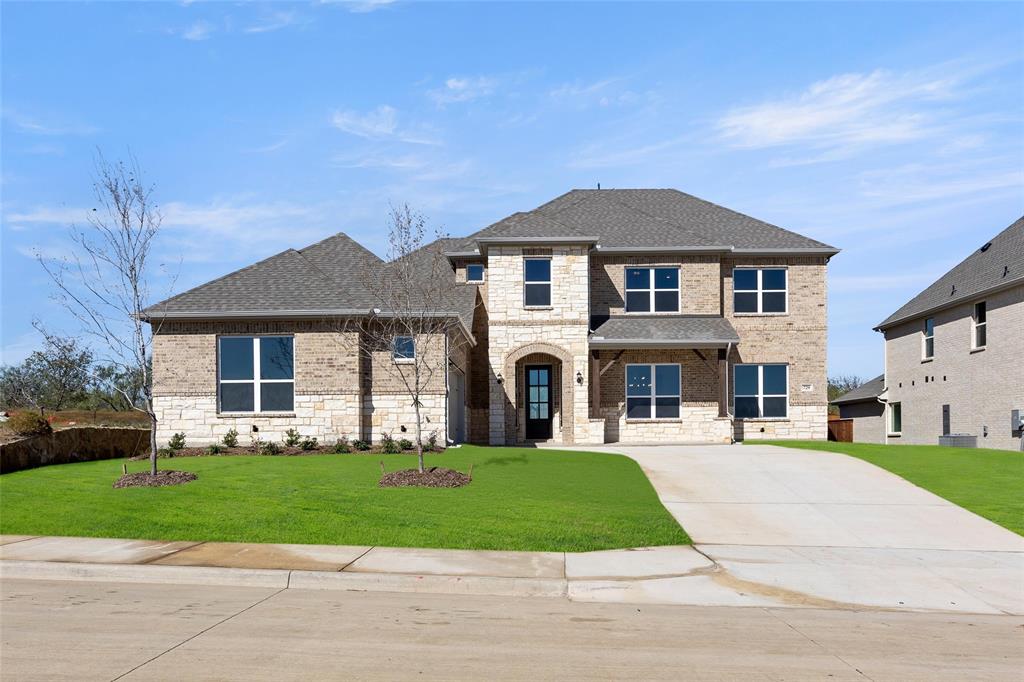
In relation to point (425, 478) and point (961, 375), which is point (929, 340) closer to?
point (961, 375)

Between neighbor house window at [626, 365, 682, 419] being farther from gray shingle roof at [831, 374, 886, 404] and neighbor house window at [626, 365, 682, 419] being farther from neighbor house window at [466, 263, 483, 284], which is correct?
gray shingle roof at [831, 374, 886, 404]

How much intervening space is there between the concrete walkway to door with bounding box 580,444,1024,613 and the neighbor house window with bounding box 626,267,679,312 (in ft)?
28.4

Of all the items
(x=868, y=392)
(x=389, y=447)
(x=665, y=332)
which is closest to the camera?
(x=389, y=447)

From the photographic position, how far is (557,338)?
25.4 meters

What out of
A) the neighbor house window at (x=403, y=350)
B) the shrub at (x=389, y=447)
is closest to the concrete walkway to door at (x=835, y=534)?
the shrub at (x=389, y=447)

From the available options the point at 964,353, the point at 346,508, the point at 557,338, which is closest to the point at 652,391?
the point at 557,338

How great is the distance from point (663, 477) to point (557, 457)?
3.17 meters

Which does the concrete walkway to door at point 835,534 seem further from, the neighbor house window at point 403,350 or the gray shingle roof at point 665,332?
the neighbor house window at point 403,350

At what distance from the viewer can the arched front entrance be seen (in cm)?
2588

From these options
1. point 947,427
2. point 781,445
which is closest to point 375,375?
point 781,445

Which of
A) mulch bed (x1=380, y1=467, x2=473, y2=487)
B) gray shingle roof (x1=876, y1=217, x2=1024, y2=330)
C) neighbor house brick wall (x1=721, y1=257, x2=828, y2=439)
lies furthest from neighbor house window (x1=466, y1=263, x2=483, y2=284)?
gray shingle roof (x1=876, y1=217, x2=1024, y2=330)

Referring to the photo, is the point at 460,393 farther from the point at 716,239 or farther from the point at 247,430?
the point at 716,239

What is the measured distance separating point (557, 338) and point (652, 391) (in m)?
3.95

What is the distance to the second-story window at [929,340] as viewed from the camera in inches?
1212
